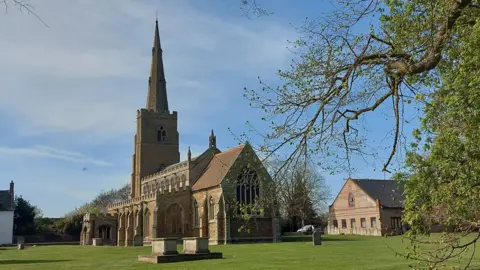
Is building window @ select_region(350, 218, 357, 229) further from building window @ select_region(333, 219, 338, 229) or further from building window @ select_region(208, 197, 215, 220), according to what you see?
building window @ select_region(208, 197, 215, 220)

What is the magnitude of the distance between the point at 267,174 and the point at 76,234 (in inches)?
2878

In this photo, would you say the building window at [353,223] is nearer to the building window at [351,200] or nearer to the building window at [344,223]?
the building window at [344,223]

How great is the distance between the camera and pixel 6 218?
240 feet

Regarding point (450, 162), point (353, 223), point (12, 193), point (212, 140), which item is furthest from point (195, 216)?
point (450, 162)

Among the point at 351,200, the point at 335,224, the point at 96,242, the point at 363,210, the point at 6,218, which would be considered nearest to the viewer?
the point at 96,242

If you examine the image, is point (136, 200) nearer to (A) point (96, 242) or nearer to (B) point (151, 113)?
(A) point (96, 242)

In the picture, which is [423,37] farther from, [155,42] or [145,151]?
[155,42]

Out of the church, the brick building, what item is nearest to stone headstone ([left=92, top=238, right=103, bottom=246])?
the church

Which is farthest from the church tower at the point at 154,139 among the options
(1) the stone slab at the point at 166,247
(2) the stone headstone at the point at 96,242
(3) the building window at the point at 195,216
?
(1) the stone slab at the point at 166,247

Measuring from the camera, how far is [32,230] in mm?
75250

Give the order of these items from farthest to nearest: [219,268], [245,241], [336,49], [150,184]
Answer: [150,184]
[245,241]
[219,268]
[336,49]

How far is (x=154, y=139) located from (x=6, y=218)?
88.0ft

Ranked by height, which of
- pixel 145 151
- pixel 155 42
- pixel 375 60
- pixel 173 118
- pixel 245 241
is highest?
pixel 155 42

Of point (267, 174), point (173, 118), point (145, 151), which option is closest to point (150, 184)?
point (145, 151)
